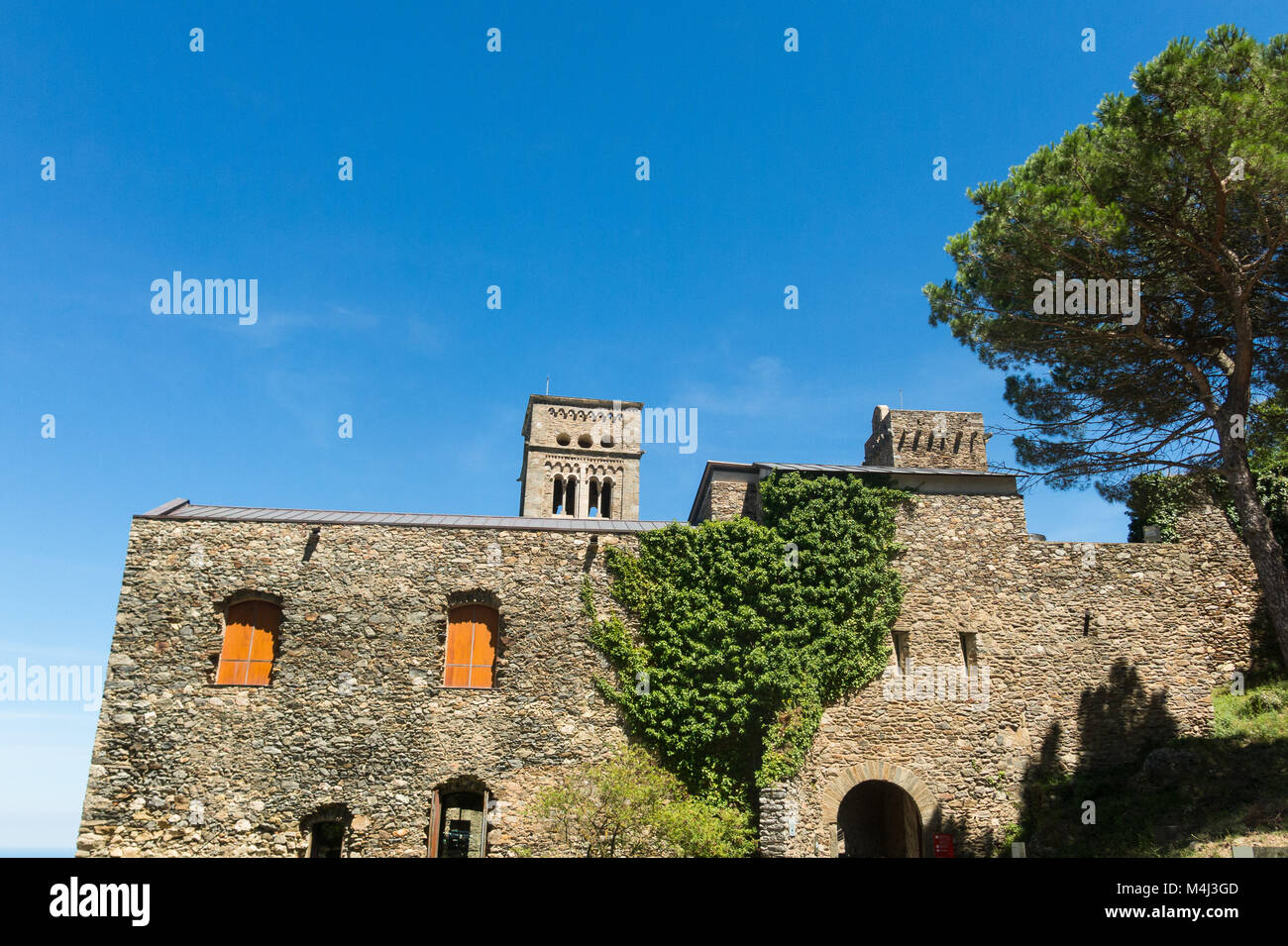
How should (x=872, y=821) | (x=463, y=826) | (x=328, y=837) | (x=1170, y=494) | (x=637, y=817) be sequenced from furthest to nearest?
(x=463, y=826) < (x=1170, y=494) < (x=872, y=821) < (x=328, y=837) < (x=637, y=817)

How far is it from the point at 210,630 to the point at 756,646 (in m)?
10.0

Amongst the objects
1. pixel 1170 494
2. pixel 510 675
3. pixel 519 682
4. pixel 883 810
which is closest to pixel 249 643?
pixel 510 675

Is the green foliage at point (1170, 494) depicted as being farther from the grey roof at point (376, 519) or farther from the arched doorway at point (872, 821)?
the grey roof at point (376, 519)

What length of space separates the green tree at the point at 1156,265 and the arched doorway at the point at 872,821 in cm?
730

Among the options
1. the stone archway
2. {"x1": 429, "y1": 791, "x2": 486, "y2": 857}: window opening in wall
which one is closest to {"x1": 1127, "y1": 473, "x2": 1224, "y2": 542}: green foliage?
the stone archway

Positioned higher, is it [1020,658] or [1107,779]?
[1020,658]

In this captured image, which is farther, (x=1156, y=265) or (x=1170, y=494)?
(x=1170, y=494)

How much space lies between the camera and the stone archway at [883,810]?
49.0 ft

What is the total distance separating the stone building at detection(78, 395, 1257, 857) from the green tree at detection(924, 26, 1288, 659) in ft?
8.87

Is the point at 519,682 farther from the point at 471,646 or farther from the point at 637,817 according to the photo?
the point at 637,817

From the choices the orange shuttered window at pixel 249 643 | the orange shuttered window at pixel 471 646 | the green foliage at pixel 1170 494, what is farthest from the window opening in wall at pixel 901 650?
the orange shuttered window at pixel 249 643

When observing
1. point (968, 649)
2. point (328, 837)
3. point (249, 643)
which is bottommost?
point (328, 837)

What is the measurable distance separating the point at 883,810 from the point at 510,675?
8.61m

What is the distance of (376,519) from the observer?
1697 cm
